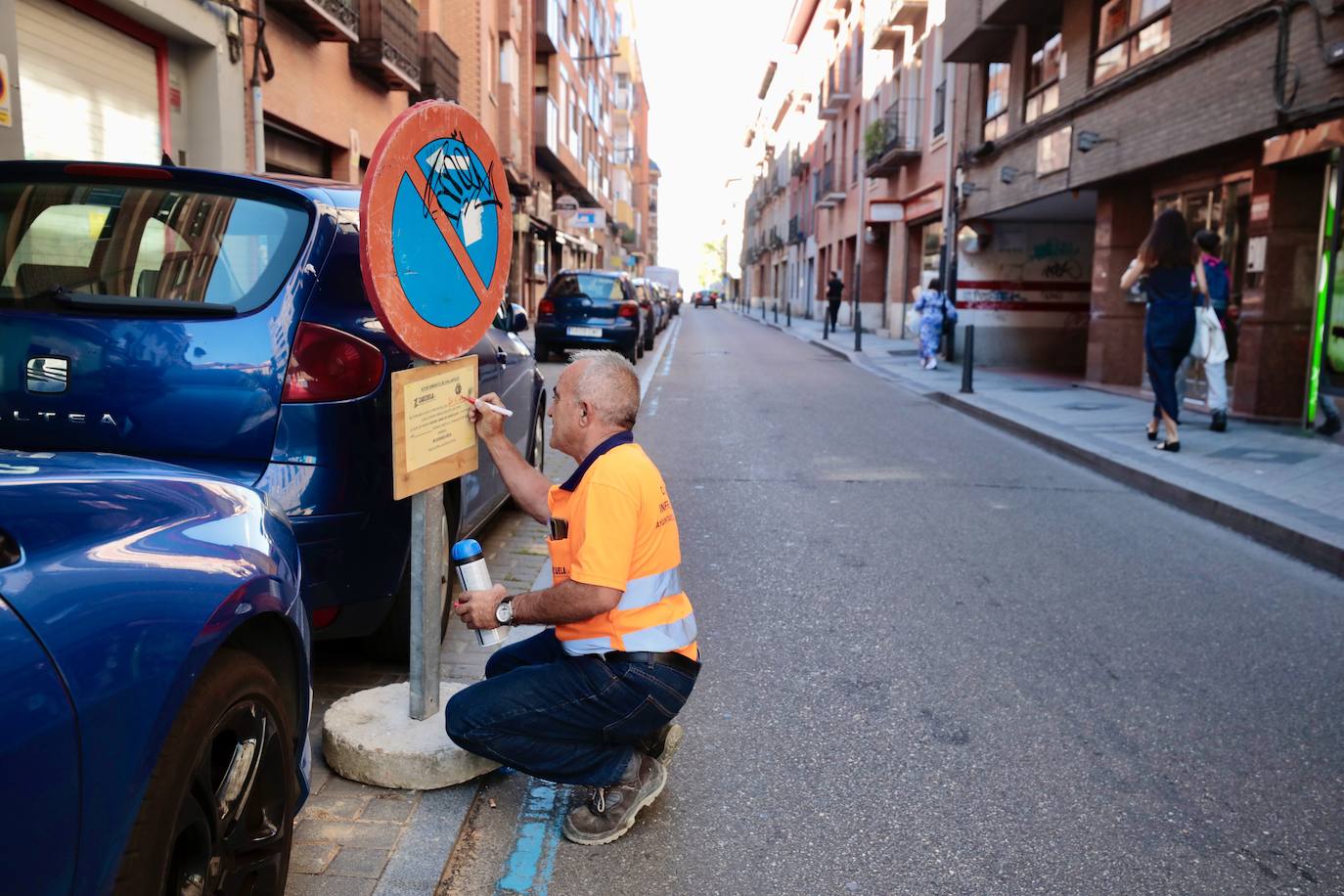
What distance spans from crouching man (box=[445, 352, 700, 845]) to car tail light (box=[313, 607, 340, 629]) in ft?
2.27

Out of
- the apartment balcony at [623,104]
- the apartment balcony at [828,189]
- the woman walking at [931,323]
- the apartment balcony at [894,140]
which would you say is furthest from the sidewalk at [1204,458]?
the apartment balcony at [623,104]

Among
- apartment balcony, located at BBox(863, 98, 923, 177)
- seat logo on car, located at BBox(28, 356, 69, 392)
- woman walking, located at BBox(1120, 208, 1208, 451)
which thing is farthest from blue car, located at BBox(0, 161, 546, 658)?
apartment balcony, located at BBox(863, 98, 923, 177)

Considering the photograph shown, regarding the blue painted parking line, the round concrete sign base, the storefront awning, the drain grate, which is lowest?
the blue painted parking line

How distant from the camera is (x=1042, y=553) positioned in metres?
6.46

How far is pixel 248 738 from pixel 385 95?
17.8 metres

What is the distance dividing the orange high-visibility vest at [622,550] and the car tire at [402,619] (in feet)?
3.43

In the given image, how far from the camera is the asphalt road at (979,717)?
9.83 feet

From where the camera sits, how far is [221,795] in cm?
215

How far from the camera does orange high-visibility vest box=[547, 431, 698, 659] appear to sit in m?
2.83

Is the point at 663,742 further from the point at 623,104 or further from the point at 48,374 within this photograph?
the point at 623,104

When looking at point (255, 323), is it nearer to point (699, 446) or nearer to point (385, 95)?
point (699, 446)

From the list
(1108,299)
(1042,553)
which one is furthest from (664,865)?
(1108,299)

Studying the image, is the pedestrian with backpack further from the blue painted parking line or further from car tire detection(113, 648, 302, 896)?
car tire detection(113, 648, 302, 896)

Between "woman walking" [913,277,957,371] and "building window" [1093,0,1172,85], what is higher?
"building window" [1093,0,1172,85]
